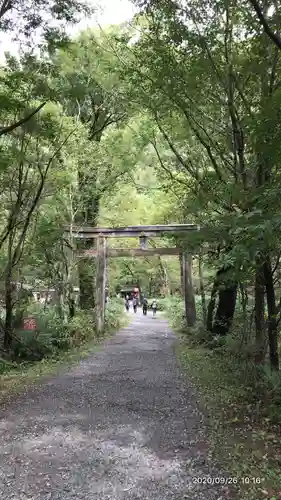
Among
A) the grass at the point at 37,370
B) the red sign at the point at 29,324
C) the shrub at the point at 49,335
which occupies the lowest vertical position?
the grass at the point at 37,370

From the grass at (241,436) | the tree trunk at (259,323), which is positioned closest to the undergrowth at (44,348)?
A: the grass at (241,436)

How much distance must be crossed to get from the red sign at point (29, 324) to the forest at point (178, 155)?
140 mm

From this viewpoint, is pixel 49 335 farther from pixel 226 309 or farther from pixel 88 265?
pixel 88 265

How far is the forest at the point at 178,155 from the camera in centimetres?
576

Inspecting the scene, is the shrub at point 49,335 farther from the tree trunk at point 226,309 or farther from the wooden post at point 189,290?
the tree trunk at point 226,309

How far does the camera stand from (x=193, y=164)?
10.8 meters

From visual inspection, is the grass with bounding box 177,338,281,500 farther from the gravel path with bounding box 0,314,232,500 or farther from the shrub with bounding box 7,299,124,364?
the shrub with bounding box 7,299,124,364

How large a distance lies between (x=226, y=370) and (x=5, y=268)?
5.49 meters

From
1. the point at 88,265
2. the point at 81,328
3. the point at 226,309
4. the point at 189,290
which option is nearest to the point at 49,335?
the point at 81,328

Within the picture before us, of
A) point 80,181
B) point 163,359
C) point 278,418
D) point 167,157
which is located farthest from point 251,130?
point 80,181

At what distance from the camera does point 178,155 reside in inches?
412

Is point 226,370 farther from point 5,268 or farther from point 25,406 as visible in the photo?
point 5,268

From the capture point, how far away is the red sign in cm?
1023

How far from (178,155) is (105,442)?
24.9 feet
